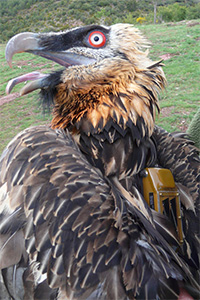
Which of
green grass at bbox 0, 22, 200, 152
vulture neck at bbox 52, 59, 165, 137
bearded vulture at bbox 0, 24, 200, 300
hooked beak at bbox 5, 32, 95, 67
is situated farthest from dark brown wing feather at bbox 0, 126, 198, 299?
green grass at bbox 0, 22, 200, 152

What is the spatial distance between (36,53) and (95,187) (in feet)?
4.13

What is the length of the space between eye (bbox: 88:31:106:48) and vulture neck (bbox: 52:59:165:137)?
185mm

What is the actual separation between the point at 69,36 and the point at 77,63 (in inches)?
9.3

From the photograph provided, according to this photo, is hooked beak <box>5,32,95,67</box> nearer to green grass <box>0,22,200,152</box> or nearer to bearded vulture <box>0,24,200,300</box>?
bearded vulture <box>0,24,200,300</box>

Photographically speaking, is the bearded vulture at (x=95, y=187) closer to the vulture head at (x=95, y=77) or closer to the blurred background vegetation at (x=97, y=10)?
the vulture head at (x=95, y=77)

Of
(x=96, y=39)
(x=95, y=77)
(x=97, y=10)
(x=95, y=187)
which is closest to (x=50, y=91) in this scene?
(x=95, y=77)

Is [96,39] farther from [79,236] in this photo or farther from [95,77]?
[79,236]

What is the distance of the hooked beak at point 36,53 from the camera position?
2.31 meters

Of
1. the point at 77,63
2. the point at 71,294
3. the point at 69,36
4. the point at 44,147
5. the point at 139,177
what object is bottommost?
the point at 71,294

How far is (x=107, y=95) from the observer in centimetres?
231

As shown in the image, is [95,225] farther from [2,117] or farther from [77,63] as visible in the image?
[2,117]

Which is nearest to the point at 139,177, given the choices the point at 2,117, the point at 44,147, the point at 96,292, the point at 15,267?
the point at 44,147

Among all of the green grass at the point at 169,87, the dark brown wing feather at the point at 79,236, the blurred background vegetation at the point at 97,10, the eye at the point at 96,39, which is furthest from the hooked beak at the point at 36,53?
the blurred background vegetation at the point at 97,10

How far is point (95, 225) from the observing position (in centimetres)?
177
